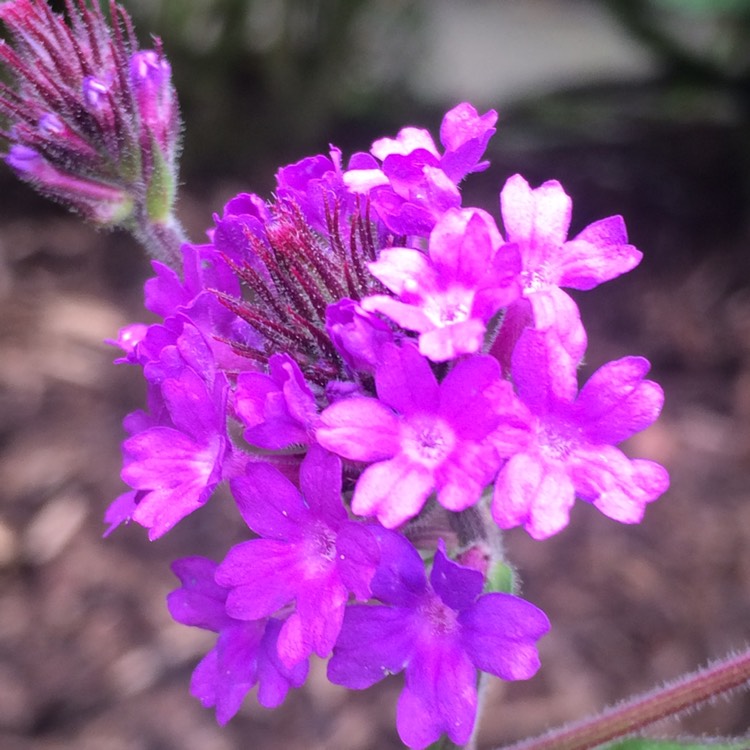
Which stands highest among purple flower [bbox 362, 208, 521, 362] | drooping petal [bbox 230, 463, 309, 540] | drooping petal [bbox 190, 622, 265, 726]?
purple flower [bbox 362, 208, 521, 362]

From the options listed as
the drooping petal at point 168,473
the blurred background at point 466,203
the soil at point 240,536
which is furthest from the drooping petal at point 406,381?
the soil at point 240,536

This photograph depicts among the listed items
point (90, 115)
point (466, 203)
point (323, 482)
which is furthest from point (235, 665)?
point (466, 203)

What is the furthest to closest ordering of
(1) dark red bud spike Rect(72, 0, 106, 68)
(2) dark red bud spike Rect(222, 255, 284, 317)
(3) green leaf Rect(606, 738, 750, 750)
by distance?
1. (1) dark red bud spike Rect(72, 0, 106, 68)
2. (3) green leaf Rect(606, 738, 750, 750)
3. (2) dark red bud spike Rect(222, 255, 284, 317)

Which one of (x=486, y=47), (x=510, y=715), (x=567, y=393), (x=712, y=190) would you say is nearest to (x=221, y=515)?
(x=510, y=715)

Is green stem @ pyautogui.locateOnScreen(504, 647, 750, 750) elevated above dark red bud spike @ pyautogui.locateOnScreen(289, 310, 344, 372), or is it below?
below

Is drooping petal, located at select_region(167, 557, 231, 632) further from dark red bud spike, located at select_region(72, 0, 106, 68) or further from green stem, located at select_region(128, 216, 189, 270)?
dark red bud spike, located at select_region(72, 0, 106, 68)

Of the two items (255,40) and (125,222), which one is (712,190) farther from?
(125,222)

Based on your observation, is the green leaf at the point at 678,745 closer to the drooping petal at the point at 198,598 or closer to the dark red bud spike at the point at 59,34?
the drooping petal at the point at 198,598

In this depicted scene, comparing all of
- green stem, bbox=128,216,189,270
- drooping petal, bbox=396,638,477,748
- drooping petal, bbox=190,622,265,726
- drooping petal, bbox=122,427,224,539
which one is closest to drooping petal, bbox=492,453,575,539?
drooping petal, bbox=396,638,477,748
